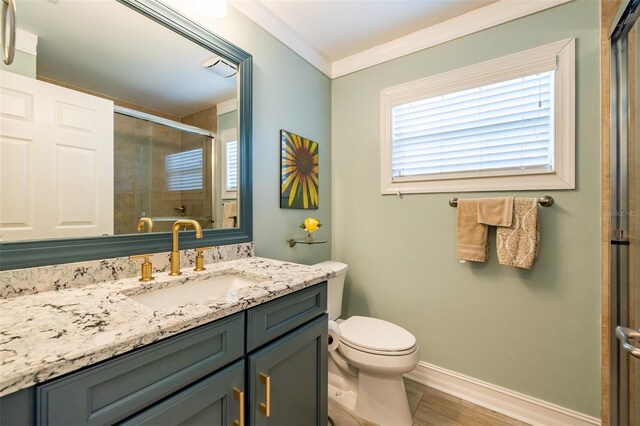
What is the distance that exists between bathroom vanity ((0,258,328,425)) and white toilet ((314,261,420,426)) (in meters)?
0.34

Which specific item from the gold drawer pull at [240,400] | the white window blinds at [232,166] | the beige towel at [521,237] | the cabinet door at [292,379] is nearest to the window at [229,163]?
the white window blinds at [232,166]

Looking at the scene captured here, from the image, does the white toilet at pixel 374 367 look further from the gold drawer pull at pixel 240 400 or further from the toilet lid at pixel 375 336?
the gold drawer pull at pixel 240 400

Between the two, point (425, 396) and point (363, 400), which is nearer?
point (363, 400)

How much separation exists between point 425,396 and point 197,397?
5.00 feet

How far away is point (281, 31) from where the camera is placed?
1695 millimetres

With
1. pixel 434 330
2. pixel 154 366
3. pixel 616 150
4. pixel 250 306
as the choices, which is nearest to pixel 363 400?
pixel 434 330

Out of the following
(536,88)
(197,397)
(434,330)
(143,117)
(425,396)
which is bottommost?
(425,396)

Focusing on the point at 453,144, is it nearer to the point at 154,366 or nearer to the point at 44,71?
the point at 154,366

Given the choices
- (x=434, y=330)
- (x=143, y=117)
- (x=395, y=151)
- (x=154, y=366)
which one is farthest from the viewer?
(x=395, y=151)

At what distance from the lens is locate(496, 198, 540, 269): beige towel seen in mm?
1406

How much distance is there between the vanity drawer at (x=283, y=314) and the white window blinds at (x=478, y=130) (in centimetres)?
116

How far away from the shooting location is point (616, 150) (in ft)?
3.91

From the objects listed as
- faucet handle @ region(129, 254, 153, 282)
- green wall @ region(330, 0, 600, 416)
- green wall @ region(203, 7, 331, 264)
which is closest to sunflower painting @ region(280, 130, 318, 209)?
green wall @ region(203, 7, 331, 264)

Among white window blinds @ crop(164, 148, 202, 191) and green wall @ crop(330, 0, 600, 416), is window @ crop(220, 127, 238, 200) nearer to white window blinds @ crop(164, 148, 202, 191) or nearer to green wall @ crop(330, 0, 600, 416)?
white window blinds @ crop(164, 148, 202, 191)
